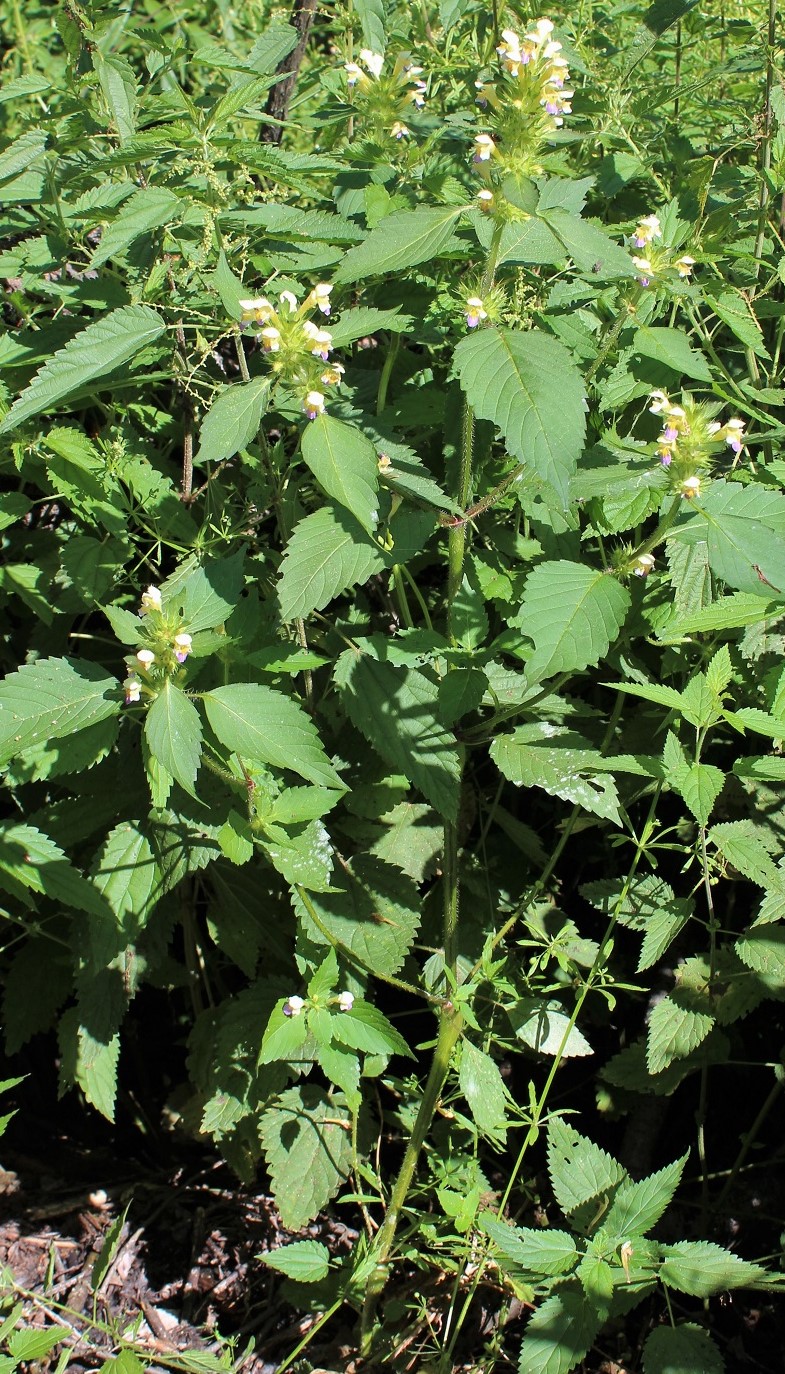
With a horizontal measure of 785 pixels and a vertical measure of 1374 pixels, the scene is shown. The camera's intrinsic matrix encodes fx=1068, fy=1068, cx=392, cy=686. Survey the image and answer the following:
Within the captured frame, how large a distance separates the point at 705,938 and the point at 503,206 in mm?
1581

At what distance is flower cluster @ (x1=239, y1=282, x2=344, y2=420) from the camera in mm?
1663

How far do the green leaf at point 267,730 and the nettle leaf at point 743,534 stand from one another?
67 centimetres

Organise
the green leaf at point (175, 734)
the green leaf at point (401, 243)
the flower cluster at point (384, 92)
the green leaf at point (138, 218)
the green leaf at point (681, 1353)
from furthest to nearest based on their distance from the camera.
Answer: the flower cluster at point (384, 92)
the green leaf at point (138, 218)
the green leaf at point (681, 1353)
the green leaf at point (401, 243)
the green leaf at point (175, 734)

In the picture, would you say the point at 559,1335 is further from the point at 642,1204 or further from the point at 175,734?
the point at 175,734

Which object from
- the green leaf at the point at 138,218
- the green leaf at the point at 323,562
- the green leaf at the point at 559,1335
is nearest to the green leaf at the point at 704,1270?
the green leaf at the point at 559,1335

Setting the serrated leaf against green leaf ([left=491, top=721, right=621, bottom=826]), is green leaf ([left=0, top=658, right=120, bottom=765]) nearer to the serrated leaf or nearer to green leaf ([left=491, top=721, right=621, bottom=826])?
green leaf ([left=491, top=721, right=621, bottom=826])

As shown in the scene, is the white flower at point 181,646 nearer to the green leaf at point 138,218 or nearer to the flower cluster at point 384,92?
the green leaf at point 138,218

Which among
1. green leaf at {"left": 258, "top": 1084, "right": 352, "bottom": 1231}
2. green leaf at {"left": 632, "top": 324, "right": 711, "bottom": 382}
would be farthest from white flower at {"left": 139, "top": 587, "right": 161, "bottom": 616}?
green leaf at {"left": 258, "top": 1084, "right": 352, "bottom": 1231}

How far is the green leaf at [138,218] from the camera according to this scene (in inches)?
72.9

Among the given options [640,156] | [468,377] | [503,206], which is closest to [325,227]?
[503,206]

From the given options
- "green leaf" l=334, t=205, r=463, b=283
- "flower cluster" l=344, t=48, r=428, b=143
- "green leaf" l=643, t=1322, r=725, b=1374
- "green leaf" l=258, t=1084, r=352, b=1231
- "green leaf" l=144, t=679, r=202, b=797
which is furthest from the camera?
"flower cluster" l=344, t=48, r=428, b=143

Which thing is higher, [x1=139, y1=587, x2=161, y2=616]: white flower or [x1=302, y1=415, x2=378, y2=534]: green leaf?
[x1=302, y1=415, x2=378, y2=534]: green leaf

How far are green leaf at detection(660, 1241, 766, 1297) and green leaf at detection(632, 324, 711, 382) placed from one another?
4.85 feet

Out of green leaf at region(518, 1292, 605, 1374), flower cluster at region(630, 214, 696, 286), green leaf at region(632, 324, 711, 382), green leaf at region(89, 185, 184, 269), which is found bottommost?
green leaf at region(518, 1292, 605, 1374)
